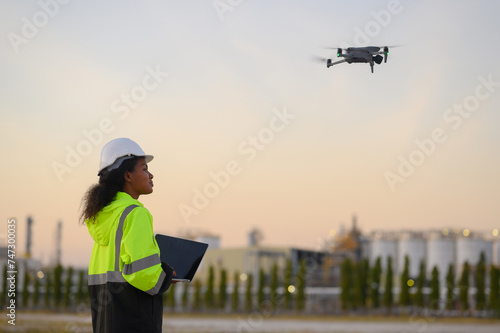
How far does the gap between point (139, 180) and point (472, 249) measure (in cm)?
6114

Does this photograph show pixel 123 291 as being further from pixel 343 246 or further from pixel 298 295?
pixel 343 246

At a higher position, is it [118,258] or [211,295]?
[118,258]

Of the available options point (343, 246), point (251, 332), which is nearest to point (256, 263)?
point (343, 246)

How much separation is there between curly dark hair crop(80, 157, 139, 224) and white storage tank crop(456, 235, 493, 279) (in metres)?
60.2

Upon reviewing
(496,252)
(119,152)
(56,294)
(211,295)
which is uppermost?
(496,252)

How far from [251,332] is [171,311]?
18226 mm

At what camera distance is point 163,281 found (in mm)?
3074

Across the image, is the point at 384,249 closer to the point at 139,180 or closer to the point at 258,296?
the point at 258,296

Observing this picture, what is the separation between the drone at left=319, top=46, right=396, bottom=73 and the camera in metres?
3.27

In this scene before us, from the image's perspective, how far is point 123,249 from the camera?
3096mm

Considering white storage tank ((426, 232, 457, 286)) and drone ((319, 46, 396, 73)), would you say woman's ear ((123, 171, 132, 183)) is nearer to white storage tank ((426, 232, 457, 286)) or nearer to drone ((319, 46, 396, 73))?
drone ((319, 46, 396, 73))

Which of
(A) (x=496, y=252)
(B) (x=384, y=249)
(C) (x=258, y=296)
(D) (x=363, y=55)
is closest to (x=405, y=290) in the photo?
(C) (x=258, y=296)

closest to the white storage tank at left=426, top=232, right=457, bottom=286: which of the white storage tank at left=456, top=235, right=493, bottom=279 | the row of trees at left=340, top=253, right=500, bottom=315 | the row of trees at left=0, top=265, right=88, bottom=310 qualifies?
the white storage tank at left=456, top=235, right=493, bottom=279

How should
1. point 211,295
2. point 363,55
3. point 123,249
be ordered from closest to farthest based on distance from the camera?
point 123,249
point 363,55
point 211,295
